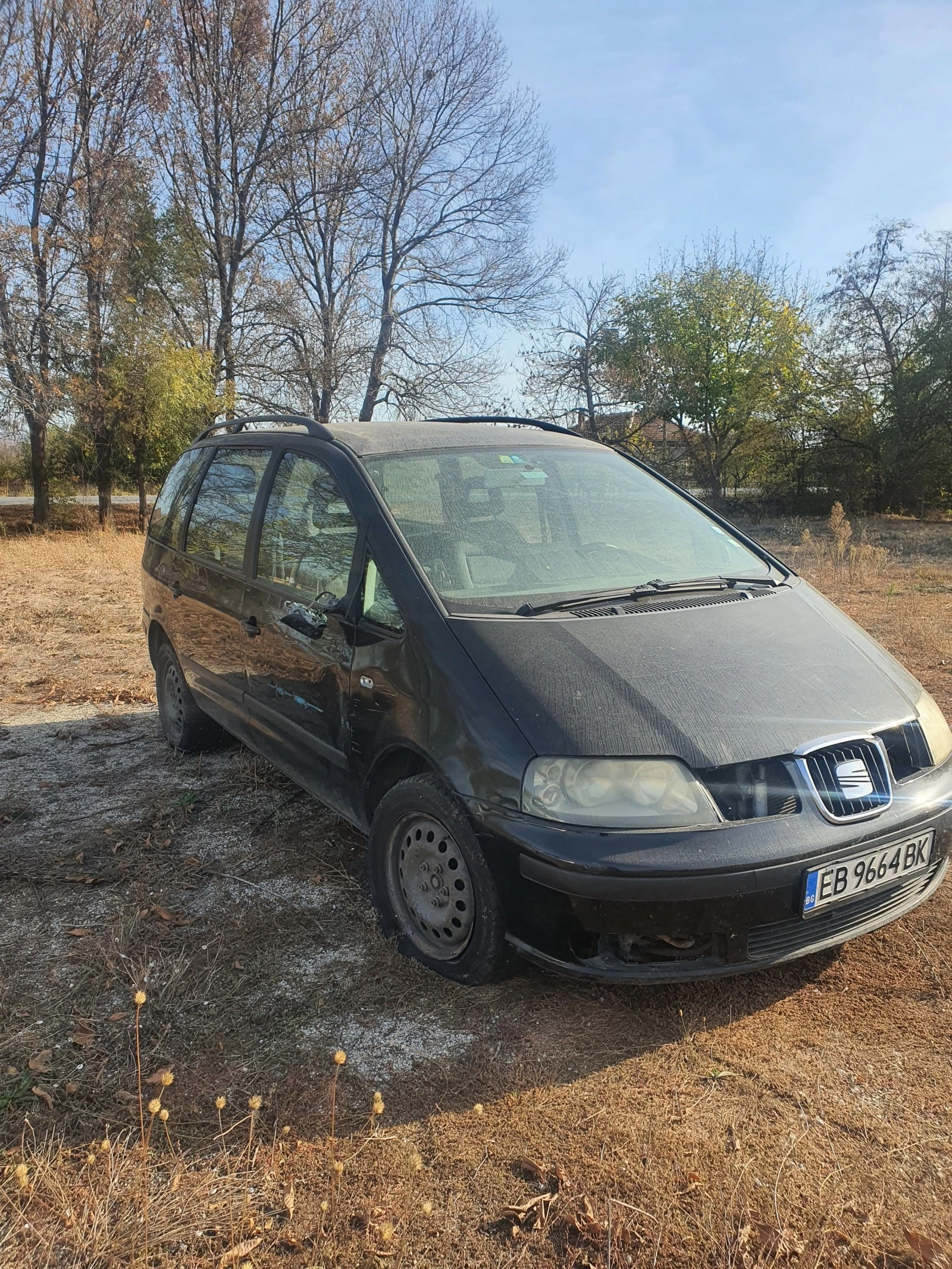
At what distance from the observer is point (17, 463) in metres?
29.8

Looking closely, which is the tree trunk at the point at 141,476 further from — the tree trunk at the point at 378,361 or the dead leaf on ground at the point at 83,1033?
the dead leaf on ground at the point at 83,1033

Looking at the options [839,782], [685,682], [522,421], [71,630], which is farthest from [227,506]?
[71,630]

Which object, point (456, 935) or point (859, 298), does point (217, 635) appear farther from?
point (859, 298)

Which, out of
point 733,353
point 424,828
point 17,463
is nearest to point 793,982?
point 424,828

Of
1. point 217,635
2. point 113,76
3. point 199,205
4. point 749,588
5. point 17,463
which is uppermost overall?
point 113,76

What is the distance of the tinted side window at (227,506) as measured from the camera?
13.8ft

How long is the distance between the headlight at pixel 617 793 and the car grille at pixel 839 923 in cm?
38

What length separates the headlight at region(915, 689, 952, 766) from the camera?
287 centimetres

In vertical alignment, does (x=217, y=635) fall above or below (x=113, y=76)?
below

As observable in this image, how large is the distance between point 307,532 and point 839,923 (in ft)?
7.89

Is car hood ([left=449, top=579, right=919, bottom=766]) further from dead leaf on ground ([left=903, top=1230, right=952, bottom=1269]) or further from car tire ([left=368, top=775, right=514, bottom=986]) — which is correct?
dead leaf on ground ([left=903, top=1230, right=952, bottom=1269])

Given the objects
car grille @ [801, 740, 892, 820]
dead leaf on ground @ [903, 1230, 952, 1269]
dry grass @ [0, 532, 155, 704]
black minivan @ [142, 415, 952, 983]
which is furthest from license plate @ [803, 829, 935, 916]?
dry grass @ [0, 532, 155, 704]

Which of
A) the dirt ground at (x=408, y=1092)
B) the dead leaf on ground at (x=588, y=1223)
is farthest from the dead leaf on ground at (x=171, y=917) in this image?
the dead leaf on ground at (x=588, y=1223)

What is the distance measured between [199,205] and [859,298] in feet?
→ 64.3
